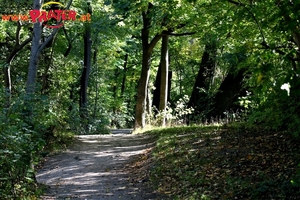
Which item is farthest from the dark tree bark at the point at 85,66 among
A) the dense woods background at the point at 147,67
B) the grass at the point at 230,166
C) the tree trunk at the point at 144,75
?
the grass at the point at 230,166

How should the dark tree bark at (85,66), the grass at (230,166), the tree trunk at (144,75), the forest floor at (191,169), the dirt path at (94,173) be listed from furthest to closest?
the dark tree bark at (85,66), the tree trunk at (144,75), the dirt path at (94,173), the forest floor at (191,169), the grass at (230,166)

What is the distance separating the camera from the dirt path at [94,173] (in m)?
7.39

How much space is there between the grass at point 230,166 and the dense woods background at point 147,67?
0.74 metres

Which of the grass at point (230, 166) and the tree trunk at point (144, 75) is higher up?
the tree trunk at point (144, 75)

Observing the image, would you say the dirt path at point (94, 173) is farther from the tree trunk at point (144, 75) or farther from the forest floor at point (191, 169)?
the tree trunk at point (144, 75)

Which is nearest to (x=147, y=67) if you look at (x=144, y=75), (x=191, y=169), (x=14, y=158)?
(x=144, y=75)

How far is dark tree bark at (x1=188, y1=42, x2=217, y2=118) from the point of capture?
1703 cm

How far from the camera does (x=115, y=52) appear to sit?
27.7 m

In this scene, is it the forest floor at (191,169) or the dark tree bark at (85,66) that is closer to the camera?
the forest floor at (191,169)

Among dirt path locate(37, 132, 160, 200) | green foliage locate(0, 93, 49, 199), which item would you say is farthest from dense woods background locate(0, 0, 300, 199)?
dirt path locate(37, 132, 160, 200)

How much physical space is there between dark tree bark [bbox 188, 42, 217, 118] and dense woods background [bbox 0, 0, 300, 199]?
0.05m

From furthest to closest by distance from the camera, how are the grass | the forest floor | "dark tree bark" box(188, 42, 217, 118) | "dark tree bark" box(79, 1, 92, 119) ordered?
"dark tree bark" box(79, 1, 92, 119)
"dark tree bark" box(188, 42, 217, 118)
the forest floor
the grass

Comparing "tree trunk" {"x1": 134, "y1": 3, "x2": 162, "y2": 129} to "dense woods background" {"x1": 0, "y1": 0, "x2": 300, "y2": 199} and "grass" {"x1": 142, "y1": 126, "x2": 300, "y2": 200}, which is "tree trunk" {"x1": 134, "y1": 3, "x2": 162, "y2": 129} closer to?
"dense woods background" {"x1": 0, "y1": 0, "x2": 300, "y2": 199}

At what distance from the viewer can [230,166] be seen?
704 centimetres
